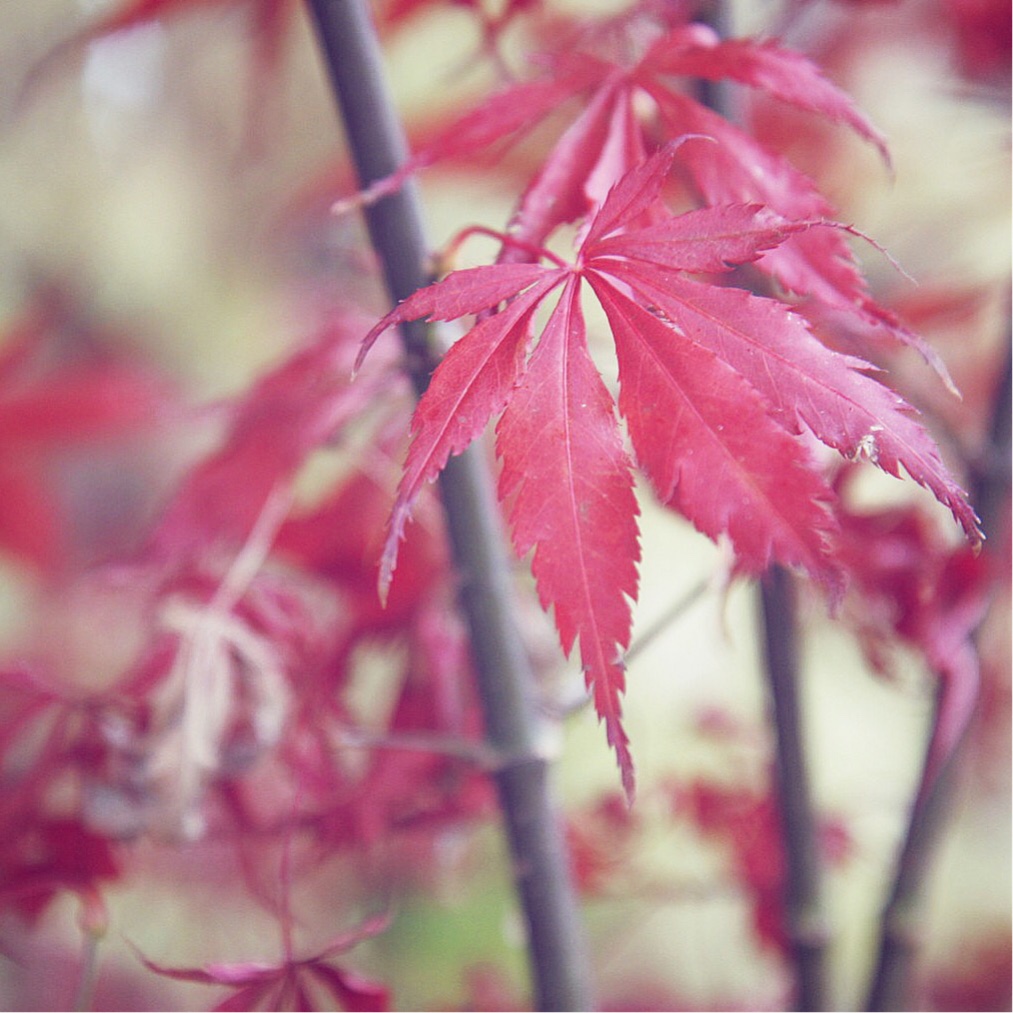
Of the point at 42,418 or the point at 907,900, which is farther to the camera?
the point at 42,418

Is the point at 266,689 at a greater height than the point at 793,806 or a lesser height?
greater

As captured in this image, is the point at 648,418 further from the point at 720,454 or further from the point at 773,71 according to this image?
the point at 773,71

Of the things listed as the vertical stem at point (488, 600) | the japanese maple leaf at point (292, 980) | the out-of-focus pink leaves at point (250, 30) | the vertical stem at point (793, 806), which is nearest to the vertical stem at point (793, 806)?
the vertical stem at point (793, 806)

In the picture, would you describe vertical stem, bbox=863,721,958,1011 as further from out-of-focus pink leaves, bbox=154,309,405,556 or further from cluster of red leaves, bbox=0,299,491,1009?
out-of-focus pink leaves, bbox=154,309,405,556

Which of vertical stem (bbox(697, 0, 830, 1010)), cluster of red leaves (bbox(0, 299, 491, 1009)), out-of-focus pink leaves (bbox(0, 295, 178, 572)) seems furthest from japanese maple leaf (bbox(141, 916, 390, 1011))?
out-of-focus pink leaves (bbox(0, 295, 178, 572))

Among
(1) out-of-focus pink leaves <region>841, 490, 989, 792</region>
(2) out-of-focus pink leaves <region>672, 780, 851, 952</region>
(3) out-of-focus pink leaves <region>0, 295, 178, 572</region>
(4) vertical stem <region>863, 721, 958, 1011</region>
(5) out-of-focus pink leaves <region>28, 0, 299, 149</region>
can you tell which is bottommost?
(2) out-of-focus pink leaves <region>672, 780, 851, 952</region>

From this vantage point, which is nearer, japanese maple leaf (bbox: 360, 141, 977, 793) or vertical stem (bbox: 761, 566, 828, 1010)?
japanese maple leaf (bbox: 360, 141, 977, 793)

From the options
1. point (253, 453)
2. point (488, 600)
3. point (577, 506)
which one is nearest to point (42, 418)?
point (253, 453)
